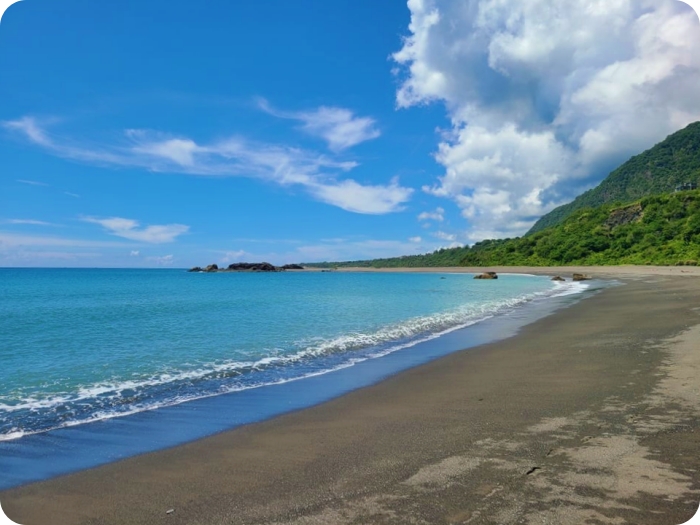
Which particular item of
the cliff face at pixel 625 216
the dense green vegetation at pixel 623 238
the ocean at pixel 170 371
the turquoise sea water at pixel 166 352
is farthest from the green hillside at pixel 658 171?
the ocean at pixel 170 371

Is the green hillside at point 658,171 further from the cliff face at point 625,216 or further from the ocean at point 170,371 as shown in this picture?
the ocean at point 170,371

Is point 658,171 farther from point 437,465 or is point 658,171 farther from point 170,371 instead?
point 437,465

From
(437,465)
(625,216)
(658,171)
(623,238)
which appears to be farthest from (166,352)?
(658,171)

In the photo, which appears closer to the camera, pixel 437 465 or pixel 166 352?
pixel 437 465

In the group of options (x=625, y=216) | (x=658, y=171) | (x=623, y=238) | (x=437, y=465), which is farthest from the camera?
(x=658, y=171)

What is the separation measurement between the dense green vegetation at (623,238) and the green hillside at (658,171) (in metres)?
33.9

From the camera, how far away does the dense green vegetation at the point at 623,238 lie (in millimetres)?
79562

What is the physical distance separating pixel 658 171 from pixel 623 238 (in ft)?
251

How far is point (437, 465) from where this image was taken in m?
5.23

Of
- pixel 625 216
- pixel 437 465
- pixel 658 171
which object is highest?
pixel 658 171

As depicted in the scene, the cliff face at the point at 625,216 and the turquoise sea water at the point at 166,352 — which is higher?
the cliff face at the point at 625,216

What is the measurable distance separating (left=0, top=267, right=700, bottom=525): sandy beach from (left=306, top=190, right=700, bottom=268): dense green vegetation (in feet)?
248

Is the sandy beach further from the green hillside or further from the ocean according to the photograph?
the green hillside

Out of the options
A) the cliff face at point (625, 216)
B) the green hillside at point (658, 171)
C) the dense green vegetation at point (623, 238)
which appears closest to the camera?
the dense green vegetation at point (623, 238)
